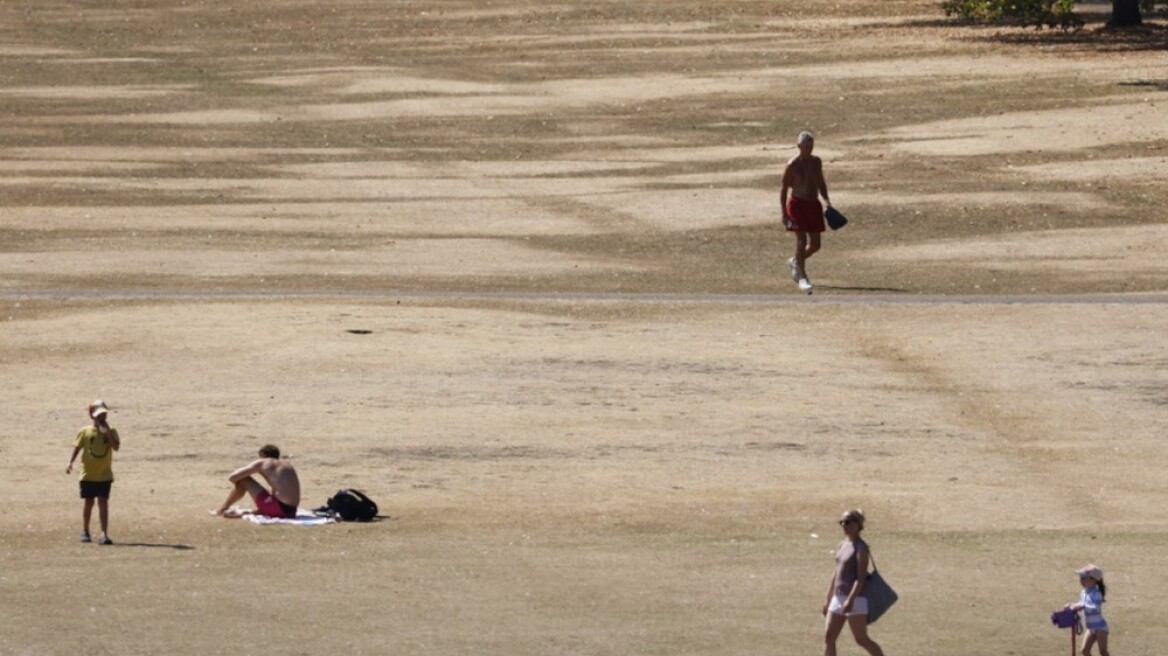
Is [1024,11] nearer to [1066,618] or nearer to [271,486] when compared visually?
[271,486]

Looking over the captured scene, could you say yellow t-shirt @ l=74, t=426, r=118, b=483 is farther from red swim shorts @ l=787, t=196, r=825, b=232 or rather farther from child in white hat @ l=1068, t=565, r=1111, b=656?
red swim shorts @ l=787, t=196, r=825, b=232

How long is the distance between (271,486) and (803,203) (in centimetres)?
1296

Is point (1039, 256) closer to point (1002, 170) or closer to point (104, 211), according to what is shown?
point (1002, 170)

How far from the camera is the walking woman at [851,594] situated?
1588 centimetres

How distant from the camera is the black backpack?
21109 millimetres

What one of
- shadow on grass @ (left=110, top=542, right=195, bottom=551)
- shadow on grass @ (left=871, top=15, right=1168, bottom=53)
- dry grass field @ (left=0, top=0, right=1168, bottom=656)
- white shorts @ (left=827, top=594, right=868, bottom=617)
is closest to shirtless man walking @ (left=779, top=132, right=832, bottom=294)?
dry grass field @ (left=0, top=0, right=1168, bottom=656)

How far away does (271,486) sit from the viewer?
70.4 ft

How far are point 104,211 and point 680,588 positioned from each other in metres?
24.8

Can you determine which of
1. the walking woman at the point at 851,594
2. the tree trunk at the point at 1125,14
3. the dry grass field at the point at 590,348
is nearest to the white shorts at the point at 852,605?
the walking woman at the point at 851,594

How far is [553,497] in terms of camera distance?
2222 cm

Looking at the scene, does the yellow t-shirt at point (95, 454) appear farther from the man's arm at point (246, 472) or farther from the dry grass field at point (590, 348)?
the man's arm at point (246, 472)

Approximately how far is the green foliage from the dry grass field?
3.32ft

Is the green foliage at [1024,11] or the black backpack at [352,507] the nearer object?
the black backpack at [352,507]

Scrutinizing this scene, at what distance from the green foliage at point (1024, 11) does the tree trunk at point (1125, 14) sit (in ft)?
3.78
